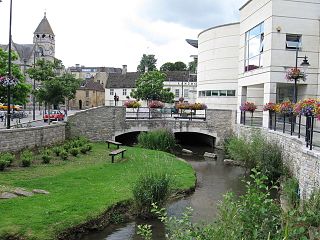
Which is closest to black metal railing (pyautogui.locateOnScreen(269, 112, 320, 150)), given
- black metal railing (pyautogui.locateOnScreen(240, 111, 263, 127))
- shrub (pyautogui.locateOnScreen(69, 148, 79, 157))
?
black metal railing (pyautogui.locateOnScreen(240, 111, 263, 127))

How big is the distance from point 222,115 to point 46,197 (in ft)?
70.1

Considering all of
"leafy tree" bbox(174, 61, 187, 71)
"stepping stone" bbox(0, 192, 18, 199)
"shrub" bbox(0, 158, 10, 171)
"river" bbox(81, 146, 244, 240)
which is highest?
"leafy tree" bbox(174, 61, 187, 71)

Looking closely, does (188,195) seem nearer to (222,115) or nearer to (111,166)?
(111,166)

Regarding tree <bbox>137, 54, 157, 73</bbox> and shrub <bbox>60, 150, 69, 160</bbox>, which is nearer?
shrub <bbox>60, 150, 69, 160</bbox>

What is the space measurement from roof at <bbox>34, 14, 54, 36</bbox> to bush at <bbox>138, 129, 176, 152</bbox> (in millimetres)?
84033

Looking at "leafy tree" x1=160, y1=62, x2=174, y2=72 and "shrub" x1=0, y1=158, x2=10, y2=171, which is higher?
"leafy tree" x1=160, y1=62, x2=174, y2=72

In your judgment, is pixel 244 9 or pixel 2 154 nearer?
pixel 2 154

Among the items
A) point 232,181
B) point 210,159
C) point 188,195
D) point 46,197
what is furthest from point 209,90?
point 46,197

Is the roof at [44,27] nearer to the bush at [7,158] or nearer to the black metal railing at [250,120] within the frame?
the black metal railing at [250,120]

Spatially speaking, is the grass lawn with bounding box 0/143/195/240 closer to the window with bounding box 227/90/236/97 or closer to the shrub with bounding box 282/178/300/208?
the shrub with bounding box 282/178/300/208

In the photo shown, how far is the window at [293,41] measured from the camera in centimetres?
2478

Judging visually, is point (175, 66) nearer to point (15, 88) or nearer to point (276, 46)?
point (15, 88)

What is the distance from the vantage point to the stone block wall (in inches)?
690

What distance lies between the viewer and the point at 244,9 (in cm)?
3077
